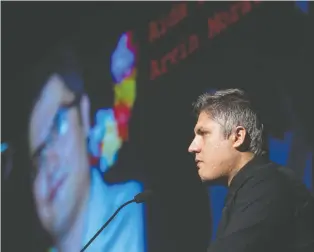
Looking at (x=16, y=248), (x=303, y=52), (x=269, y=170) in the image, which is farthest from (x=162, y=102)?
(x=269, y=170)

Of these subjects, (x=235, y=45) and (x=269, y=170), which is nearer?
(x=269, y=170)

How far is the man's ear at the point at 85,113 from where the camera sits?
11.9ft

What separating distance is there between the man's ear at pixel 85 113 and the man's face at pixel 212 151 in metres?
1.67

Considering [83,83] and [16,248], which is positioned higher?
[83,83]

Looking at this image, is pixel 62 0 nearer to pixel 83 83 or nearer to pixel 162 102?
pixel 83 83

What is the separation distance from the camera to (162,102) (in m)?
3.58

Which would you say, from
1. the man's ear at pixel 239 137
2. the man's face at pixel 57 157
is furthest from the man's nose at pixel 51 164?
the man's ear at pixel 239 137

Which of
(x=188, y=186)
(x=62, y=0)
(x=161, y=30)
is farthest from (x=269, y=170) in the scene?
(x=62, y=0)

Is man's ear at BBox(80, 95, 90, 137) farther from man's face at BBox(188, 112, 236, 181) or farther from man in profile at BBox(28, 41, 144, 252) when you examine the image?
man's face at BBox(188, 112, 236, 181)

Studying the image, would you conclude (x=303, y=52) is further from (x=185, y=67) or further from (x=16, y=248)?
(x=16, y=248)

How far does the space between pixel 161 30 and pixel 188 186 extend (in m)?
0.84

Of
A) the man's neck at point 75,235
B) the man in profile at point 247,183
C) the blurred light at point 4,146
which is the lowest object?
the man's neck at point 75,235

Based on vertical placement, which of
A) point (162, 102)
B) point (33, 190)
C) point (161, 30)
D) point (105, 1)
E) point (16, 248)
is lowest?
point (16, 248)

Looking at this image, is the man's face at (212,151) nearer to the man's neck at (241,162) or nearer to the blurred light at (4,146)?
the man's neck at (241,162)
